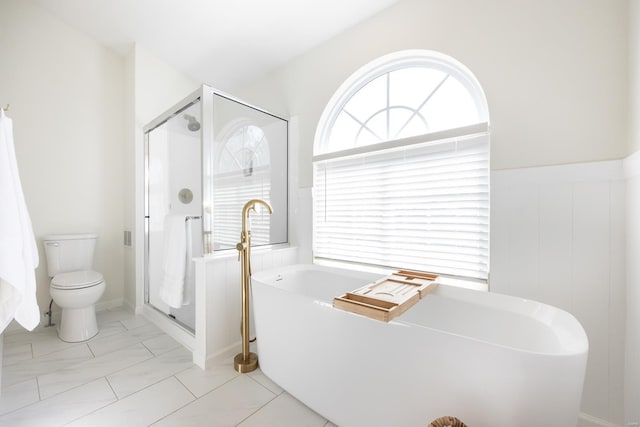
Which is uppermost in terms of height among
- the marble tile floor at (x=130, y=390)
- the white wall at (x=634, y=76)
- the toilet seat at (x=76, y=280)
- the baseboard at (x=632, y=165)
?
the white wall at (x=634, y=76)

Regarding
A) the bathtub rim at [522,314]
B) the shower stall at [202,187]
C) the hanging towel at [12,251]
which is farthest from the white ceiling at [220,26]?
the bathtub rim at [522,314]

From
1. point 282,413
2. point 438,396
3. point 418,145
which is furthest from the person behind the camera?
point 418,145

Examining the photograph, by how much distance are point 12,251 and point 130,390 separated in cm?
96

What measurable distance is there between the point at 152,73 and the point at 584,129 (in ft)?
11.6

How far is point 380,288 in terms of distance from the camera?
4.53 ft

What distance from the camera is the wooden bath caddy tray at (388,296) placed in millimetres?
1070

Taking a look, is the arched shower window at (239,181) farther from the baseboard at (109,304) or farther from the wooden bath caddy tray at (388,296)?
the baseboard at (109,304)

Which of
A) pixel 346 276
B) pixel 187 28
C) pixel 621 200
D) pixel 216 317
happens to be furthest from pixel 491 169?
pixel 187 28

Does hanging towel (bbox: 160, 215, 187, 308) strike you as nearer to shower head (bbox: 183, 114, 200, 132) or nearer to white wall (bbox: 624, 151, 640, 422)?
shower head (bbox: 183, 114, 200, 132)

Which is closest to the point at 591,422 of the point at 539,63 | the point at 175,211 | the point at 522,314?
the point at 522,314

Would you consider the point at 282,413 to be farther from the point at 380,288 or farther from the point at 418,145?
the point at 418,145

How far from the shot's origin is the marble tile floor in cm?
129

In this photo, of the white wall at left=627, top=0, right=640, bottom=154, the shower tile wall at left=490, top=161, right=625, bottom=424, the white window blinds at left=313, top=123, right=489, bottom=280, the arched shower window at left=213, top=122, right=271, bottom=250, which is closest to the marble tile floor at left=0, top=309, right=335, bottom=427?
the arched shower window at left=213, top=122, right=271, bottom=250

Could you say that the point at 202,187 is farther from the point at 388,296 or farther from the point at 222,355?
the point at 388,296
